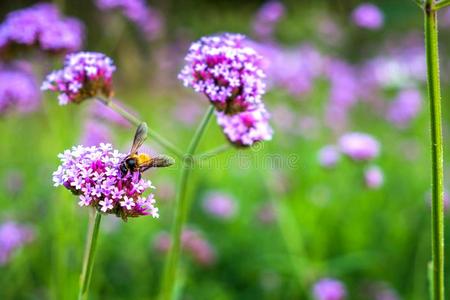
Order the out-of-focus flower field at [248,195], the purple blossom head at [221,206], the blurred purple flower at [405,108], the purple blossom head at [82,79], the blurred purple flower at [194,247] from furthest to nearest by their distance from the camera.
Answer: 1. the blurred purple flower at [405,108]
2. the purple blossom head at [221,206]
3. the blurred purple flower at [194,247]
4. the out-of-focus flower field at [248,195]
5. the purple blossom head at [82,79]

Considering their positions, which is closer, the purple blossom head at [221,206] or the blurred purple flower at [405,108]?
the purple blossom head at [221,206]

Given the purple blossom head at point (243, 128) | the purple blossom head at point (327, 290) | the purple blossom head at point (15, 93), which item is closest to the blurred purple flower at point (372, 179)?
the purple blossom head at point (327, 290)

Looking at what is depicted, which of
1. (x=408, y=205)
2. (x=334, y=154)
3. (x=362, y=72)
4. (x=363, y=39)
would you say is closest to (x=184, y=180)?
(x=334, y=154)

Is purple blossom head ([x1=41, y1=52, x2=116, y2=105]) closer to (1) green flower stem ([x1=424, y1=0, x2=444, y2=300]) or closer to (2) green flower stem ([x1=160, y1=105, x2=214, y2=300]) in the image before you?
(2) green flower stem ([x1=160, y1=105, x2=214, y2=300])

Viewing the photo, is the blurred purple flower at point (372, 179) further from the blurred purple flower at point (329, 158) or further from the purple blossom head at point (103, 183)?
the purple blossom head at point (103, 183)

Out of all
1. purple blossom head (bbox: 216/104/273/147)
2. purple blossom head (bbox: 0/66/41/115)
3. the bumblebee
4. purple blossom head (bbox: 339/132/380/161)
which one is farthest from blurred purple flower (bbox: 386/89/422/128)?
the bumblebee

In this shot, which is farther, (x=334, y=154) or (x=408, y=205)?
(x=408, y=205)

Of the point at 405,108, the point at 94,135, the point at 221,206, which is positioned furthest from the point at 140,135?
the point at 405,108

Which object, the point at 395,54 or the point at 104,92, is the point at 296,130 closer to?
the point at 395,54
